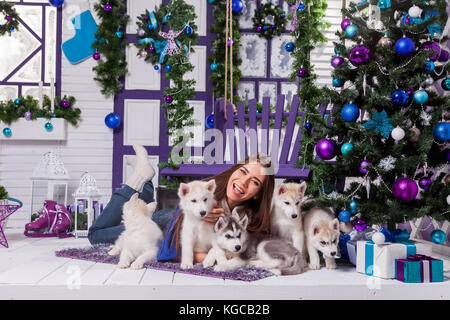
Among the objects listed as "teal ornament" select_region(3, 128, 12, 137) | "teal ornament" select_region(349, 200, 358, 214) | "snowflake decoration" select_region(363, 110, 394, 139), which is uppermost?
"teal ornament" select_region(3, 128, 12, 137)

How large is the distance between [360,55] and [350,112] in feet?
1.09

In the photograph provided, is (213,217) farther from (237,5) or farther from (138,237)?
(237,5)

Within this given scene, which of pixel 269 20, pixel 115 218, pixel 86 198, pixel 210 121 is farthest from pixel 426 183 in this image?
pixel 269 20

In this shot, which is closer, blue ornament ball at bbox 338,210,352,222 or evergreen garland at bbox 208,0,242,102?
blue ornament ball at bbox 338,210,352,222

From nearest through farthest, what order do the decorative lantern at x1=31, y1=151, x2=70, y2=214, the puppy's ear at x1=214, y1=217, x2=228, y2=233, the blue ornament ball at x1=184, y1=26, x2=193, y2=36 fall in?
the puppy's ear at x1=214, y1=217, x2=228, y2=233
the decorative lantern at x1=31, y1=151, x2=70, y2=214
the blue ornament ball at x1=184, y1=26, x2=193, y2=36

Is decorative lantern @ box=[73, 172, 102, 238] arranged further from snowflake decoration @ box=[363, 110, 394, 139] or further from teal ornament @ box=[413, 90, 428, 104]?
teal ornament @ box=[413, 90, 428, 104]

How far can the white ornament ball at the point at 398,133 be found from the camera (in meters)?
2.32

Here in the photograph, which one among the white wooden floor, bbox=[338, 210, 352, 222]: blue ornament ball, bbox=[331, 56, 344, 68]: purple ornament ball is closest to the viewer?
the white wooden floor

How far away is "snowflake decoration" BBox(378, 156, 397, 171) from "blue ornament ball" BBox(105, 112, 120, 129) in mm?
3948

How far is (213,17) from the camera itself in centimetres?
580

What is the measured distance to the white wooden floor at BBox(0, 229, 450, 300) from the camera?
76.7 inches

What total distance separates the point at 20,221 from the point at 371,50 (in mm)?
4742

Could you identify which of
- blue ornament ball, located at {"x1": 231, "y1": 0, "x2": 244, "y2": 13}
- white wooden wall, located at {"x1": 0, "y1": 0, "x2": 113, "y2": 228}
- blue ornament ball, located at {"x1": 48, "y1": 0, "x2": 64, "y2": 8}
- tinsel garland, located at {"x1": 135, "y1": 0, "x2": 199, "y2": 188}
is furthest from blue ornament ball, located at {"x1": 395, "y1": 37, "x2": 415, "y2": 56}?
blue ornament ball, located at {"x1": 48, "y1": 0, "x2": 64, "y2": 8}

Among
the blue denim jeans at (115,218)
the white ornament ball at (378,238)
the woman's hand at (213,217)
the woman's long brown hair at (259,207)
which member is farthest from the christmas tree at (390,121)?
the blue denim jeans at (115,218)
